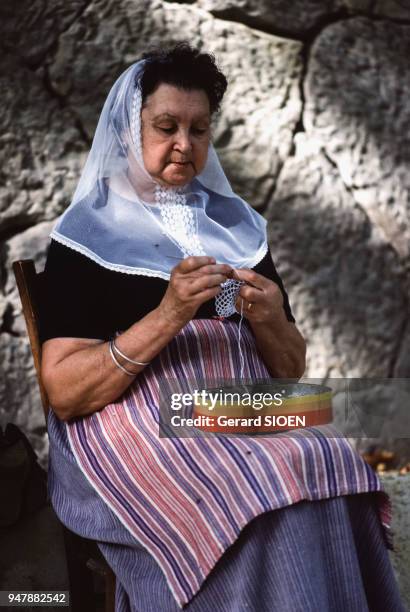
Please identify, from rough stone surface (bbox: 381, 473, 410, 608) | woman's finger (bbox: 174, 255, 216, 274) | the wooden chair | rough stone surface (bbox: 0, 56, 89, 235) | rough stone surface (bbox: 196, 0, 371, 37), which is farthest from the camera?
rough stone surface (bbox: 196, 0, 371, 37)

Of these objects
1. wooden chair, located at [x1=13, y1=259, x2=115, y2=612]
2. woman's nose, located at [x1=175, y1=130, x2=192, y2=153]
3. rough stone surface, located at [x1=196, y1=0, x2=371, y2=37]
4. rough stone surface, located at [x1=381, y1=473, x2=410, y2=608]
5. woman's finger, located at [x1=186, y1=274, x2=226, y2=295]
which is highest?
rough stone surface, located at [x1=196, y1=0, x2=371, y2=37]

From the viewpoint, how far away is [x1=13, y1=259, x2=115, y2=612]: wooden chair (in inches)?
94.1

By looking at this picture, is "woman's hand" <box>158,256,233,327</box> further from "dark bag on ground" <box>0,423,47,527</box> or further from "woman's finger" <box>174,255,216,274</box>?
"dark bag on ground" <box>0,423,47,527</box>

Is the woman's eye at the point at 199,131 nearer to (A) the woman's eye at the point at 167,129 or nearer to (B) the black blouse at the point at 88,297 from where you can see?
(A) the woman's eye at the point at 167,129

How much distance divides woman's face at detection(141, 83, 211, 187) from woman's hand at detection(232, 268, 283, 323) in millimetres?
399

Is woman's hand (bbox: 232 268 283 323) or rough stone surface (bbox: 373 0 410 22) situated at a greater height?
rough stone surface (bbox: 373 0 410 22)

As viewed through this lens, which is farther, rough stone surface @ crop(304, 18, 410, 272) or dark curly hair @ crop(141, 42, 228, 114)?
rough stone surface @ crop(304, 18, 410, 272)

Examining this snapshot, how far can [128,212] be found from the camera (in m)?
2.49

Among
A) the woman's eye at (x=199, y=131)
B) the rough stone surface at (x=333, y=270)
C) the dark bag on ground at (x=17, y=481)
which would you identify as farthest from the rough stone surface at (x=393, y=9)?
the dark bag on ground at (x=17, y=481)

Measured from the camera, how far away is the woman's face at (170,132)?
2.46m

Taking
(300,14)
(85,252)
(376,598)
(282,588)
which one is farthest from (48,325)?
(300,14)

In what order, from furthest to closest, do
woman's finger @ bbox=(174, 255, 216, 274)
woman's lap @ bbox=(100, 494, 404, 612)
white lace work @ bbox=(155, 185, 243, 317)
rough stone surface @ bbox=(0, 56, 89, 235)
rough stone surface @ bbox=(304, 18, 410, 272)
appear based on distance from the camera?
rough stone surface @ bbox=(304, 18, 410, 272)
rough stone surface @ bbox=(0, 56, 89, 235)
white lace work @ bbox=(155, 185, 243, 317)
woman's finger @ bbox=(174, 255, 216, 274)
woman's lap @ bbox=(100, 494, 404, 612)

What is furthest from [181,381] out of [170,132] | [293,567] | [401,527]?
[401,527]

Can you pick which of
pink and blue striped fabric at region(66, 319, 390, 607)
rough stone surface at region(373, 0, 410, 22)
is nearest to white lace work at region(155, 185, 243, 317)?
pink and blue striped fabric at region(66, 319, 390, 607)
